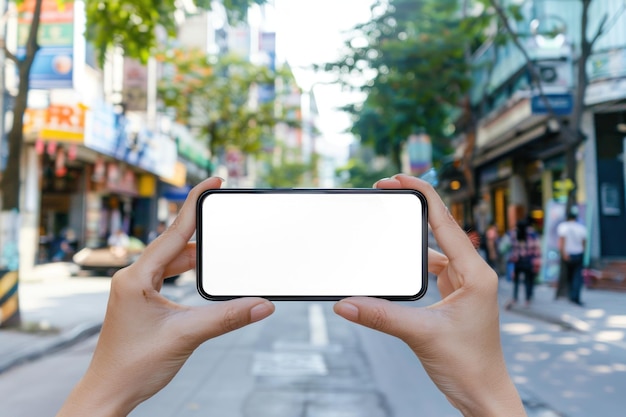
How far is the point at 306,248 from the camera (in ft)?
5.50

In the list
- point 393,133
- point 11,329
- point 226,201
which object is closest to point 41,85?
point 11,329

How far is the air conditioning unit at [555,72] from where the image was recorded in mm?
21250

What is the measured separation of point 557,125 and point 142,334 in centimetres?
2053

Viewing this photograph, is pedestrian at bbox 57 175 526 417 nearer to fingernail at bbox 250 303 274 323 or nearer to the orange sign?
fingernail at bbox 250 303 274 323

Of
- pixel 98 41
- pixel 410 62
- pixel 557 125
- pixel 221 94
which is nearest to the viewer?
pixel 98 41

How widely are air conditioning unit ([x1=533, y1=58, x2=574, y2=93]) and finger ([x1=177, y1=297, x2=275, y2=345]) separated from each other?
2144cm

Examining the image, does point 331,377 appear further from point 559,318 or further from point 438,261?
point 559,318

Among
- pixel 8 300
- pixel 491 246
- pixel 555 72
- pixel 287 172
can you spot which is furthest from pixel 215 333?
pixel 287 172

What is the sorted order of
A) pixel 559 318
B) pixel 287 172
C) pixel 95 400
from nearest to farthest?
pixel 95 400, pixel 559 318, pixel 287 172

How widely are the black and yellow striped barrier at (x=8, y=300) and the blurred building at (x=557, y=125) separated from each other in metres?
9.98

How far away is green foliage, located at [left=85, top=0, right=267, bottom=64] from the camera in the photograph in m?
9.59

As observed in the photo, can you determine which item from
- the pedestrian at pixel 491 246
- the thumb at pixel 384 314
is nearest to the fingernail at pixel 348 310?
the thumb at pixel 384 314

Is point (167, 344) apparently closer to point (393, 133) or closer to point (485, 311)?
point (485, 311)

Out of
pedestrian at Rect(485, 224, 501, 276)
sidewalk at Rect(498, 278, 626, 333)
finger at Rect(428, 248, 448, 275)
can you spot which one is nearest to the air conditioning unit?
pedestrian at Rect(485, 224, 501, 276)
